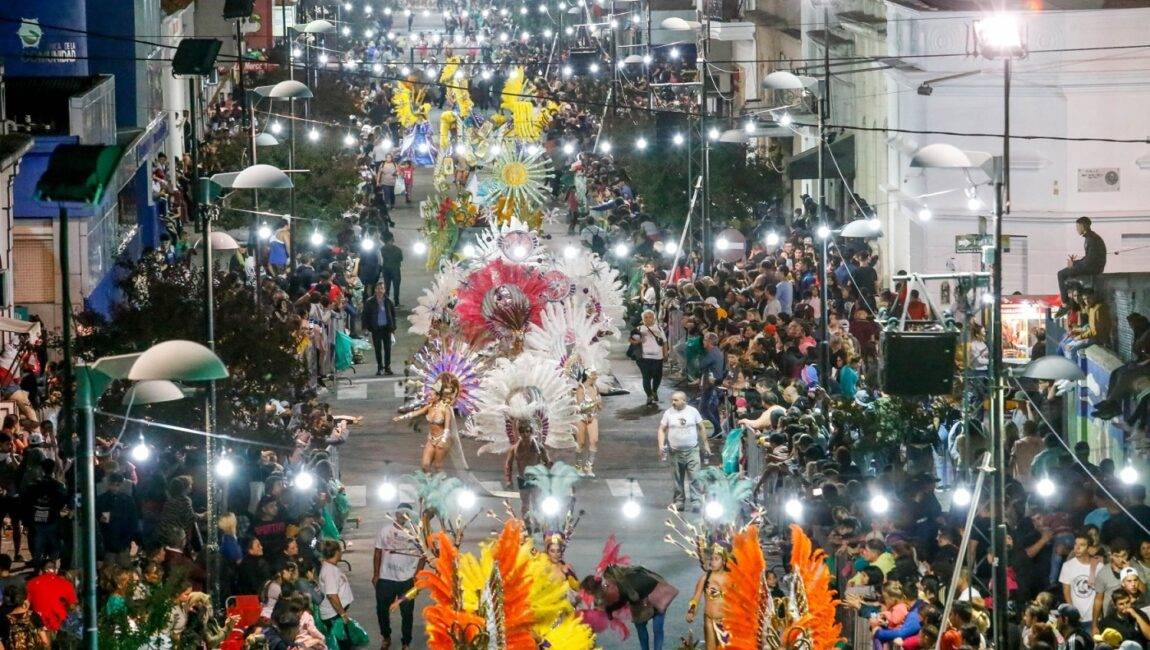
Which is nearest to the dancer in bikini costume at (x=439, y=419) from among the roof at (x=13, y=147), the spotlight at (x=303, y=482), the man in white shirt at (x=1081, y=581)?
the spotlight at (x=303, y=482)

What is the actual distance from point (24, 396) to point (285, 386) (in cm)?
272

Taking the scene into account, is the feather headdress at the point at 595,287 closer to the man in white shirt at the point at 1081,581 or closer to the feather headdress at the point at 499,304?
the feather headdress at the point at 499,304

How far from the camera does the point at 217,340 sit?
2420 cm

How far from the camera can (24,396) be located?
24.3 meters

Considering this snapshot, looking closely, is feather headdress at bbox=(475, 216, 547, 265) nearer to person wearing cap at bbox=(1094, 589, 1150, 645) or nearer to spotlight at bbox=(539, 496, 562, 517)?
spotlight at bbox=(539, 496, 562, 517)

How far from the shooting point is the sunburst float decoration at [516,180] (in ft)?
123

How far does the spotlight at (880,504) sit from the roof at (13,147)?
42.3 ft

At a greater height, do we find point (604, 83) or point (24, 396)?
point (604, 83)

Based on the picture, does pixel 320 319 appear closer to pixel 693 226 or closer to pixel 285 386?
pixel 285 386

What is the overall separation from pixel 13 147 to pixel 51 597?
1298 cm

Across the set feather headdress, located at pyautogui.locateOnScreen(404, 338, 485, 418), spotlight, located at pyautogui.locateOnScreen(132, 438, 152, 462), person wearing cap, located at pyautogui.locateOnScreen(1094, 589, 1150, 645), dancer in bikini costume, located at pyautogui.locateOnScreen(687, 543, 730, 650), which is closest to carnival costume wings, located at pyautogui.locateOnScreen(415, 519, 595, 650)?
dancer in bikini costume, located at pyautogui.locateOnScreen(687, 543, 730, 650)

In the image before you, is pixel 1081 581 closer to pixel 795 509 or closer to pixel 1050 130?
pixel 795 509

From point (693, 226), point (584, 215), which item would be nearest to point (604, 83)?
point (584, 215)

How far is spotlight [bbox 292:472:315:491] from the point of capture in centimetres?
2077
